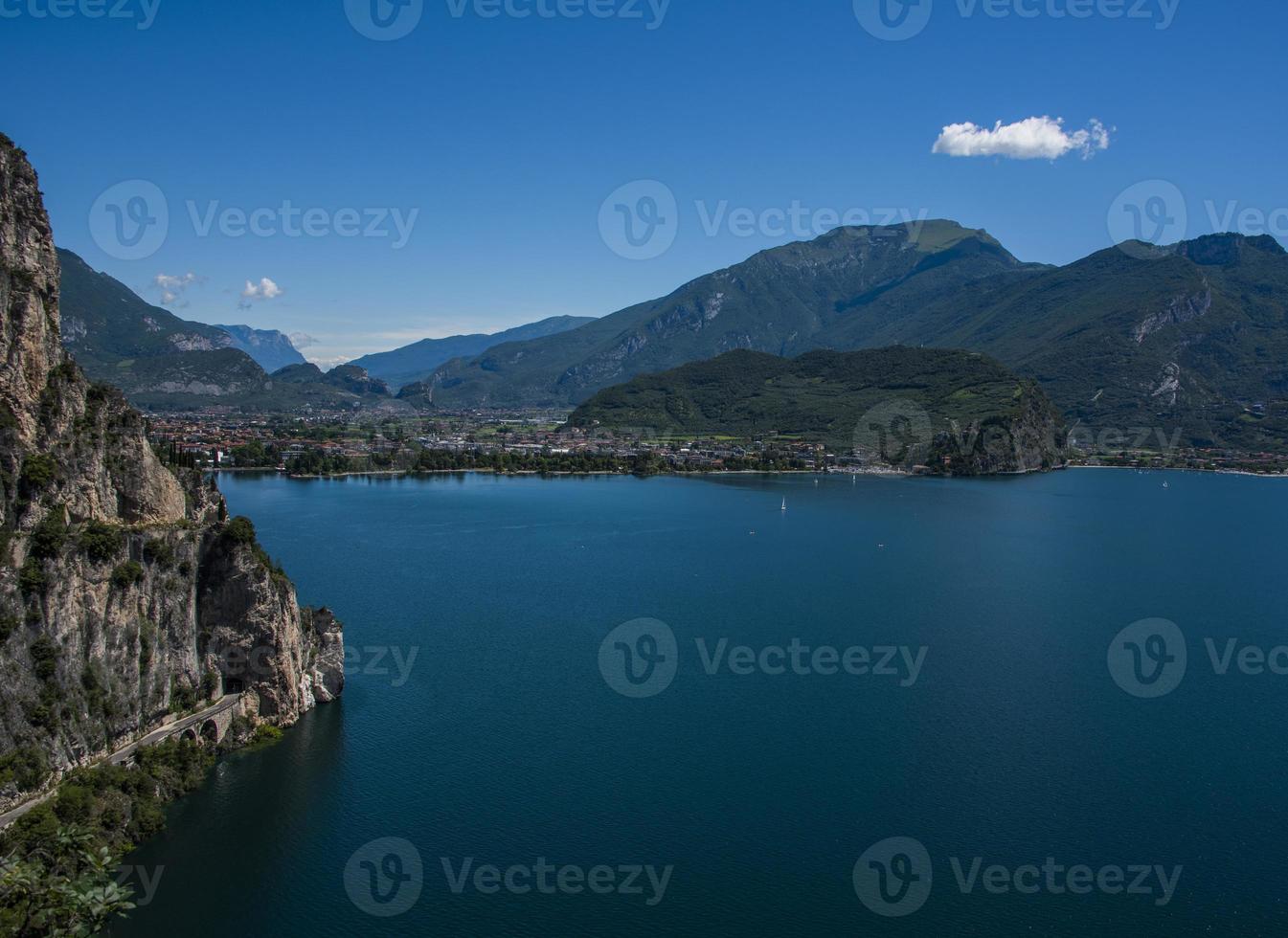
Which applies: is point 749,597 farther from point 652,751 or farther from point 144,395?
point 144,395

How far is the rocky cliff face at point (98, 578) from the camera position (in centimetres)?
1614

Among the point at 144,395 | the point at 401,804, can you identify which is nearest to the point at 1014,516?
the point at 401,804

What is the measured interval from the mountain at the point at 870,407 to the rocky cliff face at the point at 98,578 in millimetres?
72557

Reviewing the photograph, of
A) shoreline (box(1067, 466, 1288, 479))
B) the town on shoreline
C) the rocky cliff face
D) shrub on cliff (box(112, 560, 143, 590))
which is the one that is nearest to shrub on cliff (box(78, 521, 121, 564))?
the rocky cliff face


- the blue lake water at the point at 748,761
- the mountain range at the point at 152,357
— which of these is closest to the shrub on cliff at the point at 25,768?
the blue lake water at the point at 748,761

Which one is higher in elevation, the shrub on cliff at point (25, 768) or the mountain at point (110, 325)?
the mountain at point (110, 325)

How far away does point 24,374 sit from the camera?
17.9 metres

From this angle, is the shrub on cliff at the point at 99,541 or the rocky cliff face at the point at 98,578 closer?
the rocky cliff face at the point at 98,578

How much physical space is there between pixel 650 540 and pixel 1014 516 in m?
22.9

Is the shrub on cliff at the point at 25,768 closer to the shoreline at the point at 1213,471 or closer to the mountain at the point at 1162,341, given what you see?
the shoreline at the point at 1213,471

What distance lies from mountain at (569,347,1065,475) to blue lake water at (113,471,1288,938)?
161ft

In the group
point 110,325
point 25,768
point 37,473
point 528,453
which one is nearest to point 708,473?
point 528,453

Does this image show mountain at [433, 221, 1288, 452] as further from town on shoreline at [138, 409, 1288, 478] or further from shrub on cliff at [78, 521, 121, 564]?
shrub on cliff at [78, 521, 121, 564]

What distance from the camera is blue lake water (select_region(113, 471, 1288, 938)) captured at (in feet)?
49.6
